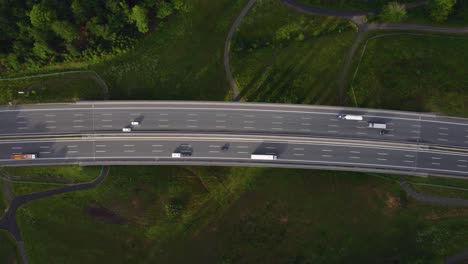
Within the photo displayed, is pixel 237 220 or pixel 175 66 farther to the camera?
pixel 175 66

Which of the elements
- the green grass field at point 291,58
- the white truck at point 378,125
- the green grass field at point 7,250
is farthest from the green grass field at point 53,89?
the white truck at point 378,125

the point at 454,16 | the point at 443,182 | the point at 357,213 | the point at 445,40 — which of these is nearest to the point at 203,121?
the point at 357,213

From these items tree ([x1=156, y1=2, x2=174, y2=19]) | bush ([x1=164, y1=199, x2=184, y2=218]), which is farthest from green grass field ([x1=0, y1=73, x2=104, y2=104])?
bush ([x1=164, y1=199, x2=184, y2=218])

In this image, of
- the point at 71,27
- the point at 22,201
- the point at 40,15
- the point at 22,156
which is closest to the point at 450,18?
the point at 71,27

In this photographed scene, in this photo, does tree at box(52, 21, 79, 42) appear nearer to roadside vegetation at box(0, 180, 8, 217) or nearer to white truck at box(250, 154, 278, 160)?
roadside vegetation at box(0, 180, 8, 217)

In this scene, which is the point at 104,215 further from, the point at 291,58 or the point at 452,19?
the point at 452,19

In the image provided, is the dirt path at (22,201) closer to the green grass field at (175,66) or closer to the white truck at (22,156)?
the white truck at (22,156)

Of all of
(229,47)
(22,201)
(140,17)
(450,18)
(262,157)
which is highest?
(140,17)
